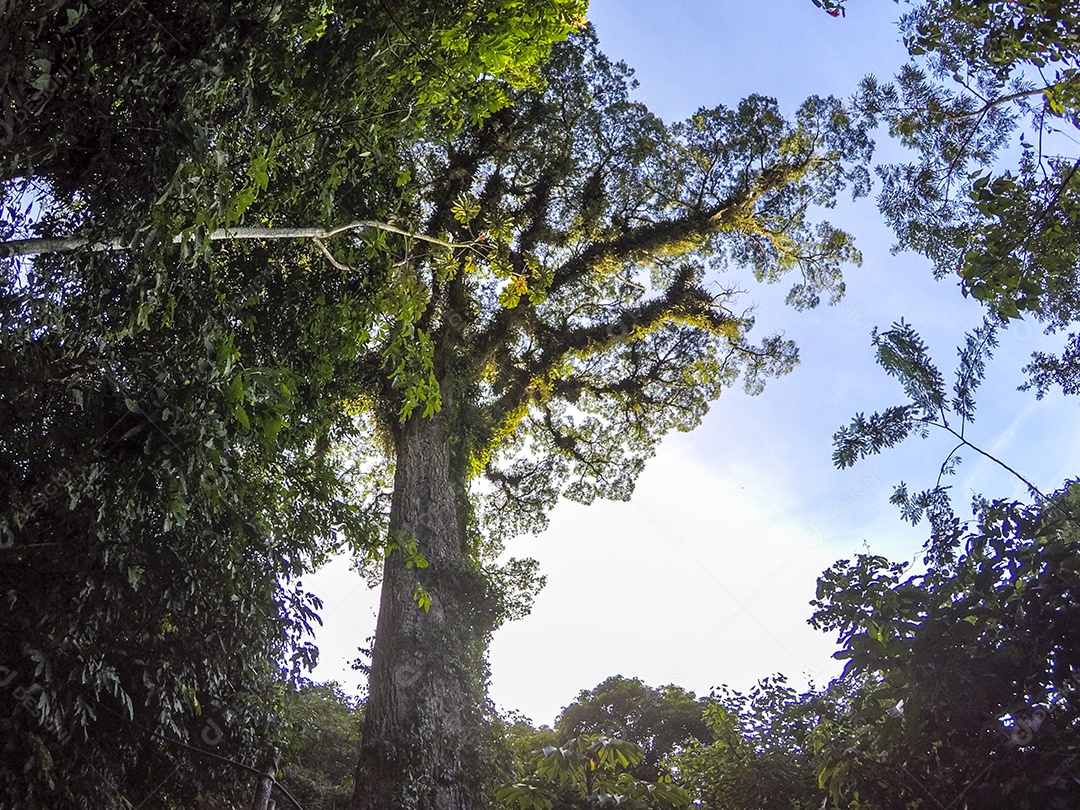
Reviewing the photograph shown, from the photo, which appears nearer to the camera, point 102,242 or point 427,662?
point 102,242

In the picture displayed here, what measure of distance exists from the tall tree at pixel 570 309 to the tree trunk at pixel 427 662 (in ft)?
0.08

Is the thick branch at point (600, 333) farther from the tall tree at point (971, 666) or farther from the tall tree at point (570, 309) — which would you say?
the tall tree at point (971, 666)

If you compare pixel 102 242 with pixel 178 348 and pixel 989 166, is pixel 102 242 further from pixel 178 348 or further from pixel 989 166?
pixel 989 166

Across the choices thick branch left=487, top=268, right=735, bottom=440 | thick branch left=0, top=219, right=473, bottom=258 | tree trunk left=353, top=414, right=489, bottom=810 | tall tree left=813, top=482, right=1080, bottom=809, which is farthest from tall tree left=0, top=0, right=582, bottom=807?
thick branch left=487, top=268, right=735, bottom=440

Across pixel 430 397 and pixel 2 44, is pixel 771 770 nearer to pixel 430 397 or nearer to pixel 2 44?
pixel 430 397

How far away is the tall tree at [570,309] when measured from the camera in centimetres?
791

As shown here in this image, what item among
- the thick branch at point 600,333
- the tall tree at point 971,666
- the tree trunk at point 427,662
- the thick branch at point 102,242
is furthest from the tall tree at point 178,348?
the thick branch at point 600,333

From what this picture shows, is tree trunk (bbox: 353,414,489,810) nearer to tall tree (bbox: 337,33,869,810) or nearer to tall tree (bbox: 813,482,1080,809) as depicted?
tall tree (bbox: 337,33,869,810)

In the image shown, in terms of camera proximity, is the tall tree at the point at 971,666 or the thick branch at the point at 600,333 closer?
the tall tree at the point at 971,666

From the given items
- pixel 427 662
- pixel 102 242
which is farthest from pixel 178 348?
pixel 427 662

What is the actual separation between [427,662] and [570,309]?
6068mm

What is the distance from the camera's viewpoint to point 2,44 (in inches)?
86.1

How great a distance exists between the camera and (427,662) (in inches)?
263

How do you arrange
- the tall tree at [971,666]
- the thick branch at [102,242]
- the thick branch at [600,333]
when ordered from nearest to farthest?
the thick branch at [102,242] → the tall tree at [971,666] → the thick branch at [600,333]
